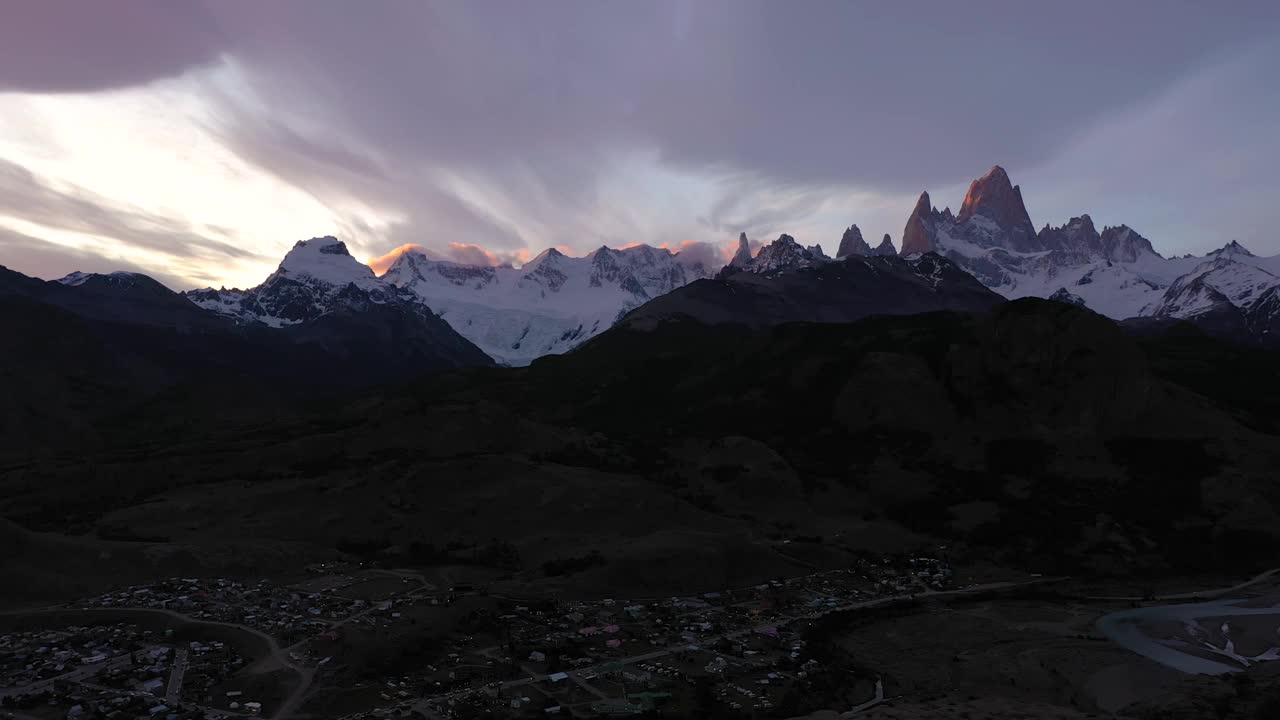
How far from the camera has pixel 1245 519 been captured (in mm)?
150250

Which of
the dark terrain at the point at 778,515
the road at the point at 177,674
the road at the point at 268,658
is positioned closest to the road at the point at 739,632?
the dark terrain at the point at 778,515

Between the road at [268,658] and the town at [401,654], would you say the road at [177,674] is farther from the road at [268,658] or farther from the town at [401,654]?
the road at [268,658]

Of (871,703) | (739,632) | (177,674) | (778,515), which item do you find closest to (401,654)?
(177,674)

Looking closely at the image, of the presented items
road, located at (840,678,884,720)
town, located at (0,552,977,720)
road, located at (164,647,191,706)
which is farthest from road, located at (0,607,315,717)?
road, located at (840,678,884,720)

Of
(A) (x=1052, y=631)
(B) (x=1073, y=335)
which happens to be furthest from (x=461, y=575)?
(B) (x=1073, y=335)

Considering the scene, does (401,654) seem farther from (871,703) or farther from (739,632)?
(871,703)

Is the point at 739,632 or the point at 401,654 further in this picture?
the point at 739,632

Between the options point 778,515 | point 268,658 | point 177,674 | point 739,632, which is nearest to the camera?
point 177,674

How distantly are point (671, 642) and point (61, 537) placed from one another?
88570 mm

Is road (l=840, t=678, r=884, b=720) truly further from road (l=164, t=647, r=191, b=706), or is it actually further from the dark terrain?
road (l=164, t=647, r=191, b=706)

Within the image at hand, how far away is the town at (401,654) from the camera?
238 feet

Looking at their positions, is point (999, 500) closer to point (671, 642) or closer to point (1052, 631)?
point (1052, 631)

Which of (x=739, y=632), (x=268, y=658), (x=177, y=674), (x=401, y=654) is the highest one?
(x=739, y=632)

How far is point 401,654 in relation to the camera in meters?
81.6
